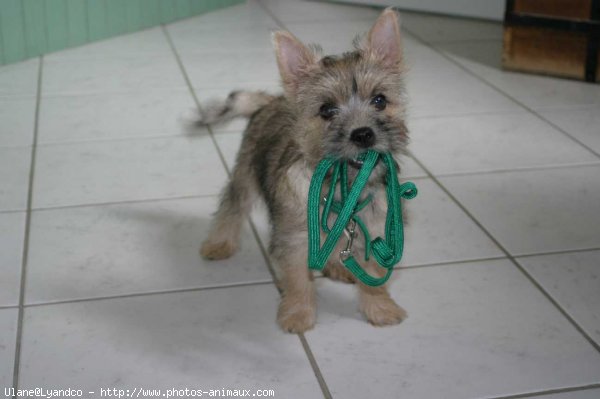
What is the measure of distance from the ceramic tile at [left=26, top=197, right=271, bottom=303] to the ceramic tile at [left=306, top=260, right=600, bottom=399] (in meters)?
0.36

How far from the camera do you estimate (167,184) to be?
122 inches

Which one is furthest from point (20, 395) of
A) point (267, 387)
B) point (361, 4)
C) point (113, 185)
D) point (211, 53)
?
point (361, 4)

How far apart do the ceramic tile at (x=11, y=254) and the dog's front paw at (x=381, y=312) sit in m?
0.97

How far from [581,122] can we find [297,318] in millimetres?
2045

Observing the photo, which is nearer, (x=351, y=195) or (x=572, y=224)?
(x=351, y=195)

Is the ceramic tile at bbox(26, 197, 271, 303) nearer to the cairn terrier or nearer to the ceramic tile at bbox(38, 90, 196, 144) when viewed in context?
the cairn terrier

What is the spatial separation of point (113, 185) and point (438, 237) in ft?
4.01

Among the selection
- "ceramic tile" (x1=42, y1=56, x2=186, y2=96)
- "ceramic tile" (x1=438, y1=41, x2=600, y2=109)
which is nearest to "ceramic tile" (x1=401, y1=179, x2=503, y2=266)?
"ceramic tile" (x1=438, y1=41, x2=600, y2=109)

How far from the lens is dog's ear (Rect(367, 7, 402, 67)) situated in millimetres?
2031

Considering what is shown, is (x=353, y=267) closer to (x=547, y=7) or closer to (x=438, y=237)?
(x=438, y=237)

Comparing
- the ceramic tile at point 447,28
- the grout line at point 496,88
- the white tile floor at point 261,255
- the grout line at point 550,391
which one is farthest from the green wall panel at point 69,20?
the grout line at point 550,391

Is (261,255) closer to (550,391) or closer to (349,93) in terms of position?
(349,93)

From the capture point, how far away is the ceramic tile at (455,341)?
76.3 inches

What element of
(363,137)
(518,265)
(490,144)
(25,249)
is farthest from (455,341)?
(490,144)
